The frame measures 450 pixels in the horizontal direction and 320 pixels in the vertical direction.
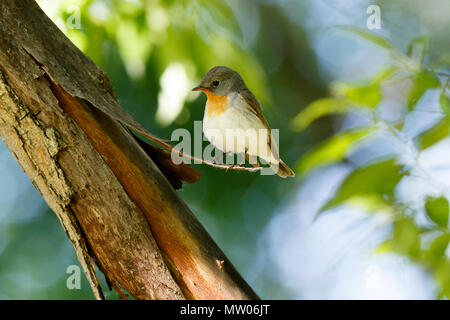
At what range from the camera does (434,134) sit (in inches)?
47.0

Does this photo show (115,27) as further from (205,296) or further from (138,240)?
(205,296)

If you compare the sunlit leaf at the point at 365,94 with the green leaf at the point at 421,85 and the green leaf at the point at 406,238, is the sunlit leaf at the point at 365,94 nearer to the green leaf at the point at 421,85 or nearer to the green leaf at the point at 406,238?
the green leaf at the point at 421,85

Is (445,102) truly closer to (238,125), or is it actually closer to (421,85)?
(421,85)

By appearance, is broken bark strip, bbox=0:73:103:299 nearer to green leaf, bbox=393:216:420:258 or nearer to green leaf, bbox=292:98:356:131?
green leaf, bbox=292:98:356:131

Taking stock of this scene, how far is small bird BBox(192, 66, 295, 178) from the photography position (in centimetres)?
145

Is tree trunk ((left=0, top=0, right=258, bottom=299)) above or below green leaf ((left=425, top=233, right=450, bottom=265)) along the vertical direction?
above

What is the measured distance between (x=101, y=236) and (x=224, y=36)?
803 millimetres

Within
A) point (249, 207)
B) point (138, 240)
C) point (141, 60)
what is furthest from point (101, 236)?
point (249, 207)

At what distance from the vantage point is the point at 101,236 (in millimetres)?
1250

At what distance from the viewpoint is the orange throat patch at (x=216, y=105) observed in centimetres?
149

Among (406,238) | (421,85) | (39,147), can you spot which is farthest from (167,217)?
(421,85)

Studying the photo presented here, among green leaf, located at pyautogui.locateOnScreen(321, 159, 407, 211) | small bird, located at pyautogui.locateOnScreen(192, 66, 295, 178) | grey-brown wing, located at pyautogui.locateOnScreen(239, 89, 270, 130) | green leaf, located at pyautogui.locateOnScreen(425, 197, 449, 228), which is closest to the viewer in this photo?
green leaf, located at pyautogui.locateOnScreen(425, 197, 449, 228)

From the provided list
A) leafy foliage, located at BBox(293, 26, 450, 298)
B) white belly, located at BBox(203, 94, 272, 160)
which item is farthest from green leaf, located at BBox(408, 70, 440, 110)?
white belly, located at BBox(203, 94, 272, 160)

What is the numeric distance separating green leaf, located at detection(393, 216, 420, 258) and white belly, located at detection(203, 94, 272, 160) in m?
0.44
